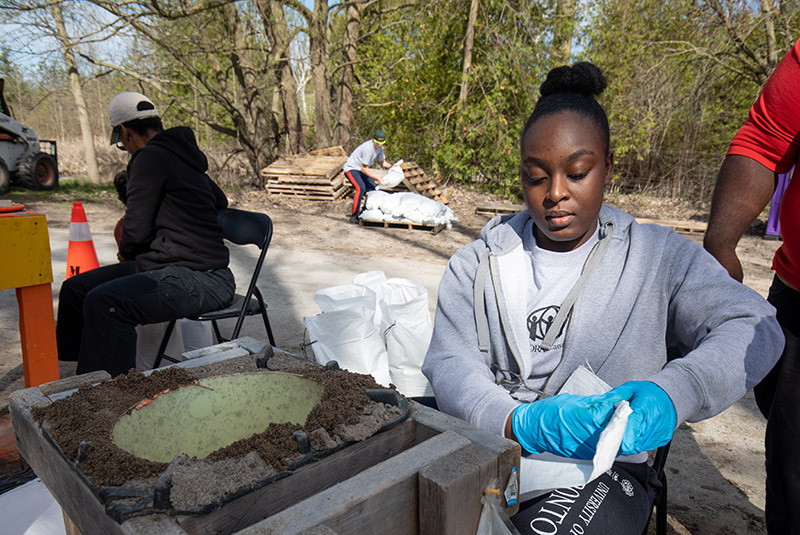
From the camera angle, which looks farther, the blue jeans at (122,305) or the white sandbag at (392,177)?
the white sandbag at (392,177)

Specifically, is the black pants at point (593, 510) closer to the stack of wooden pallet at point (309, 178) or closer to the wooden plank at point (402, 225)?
the wooden plank at point (402, 225)

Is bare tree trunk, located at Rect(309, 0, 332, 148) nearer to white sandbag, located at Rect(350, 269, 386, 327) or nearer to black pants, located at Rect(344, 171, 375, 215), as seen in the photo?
black pants, located at Rect(344, 171, 375, 215)

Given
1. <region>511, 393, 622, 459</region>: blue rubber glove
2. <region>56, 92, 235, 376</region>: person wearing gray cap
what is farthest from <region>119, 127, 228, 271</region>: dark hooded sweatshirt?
<region>511, 393, 622, 459</region>: blue rubber glove

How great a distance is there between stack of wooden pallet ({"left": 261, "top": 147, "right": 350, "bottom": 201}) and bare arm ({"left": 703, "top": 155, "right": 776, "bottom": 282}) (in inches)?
382

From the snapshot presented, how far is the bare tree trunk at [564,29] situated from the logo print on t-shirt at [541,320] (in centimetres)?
1154

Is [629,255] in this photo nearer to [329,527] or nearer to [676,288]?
[676,288]

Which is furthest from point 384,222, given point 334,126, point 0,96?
point 0,96

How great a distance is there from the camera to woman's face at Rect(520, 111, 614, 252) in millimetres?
1448

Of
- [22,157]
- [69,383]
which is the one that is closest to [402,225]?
[69,383]

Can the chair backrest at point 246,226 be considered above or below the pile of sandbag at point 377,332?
above

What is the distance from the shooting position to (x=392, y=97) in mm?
13875

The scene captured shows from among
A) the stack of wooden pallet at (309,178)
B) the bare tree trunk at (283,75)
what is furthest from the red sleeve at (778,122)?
the bare tree trunk at (283,75)

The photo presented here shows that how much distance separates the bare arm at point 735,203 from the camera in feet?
5.22

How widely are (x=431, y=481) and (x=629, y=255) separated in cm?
95
